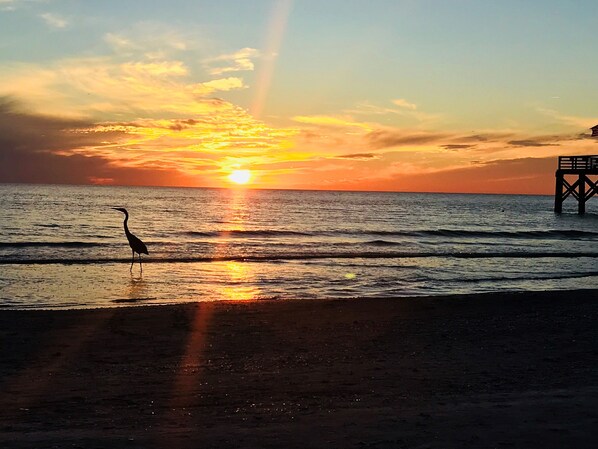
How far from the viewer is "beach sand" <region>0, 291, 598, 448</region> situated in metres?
5.15

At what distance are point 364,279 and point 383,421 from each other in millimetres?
13009

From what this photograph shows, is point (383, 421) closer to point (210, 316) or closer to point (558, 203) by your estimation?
point (210, 316)

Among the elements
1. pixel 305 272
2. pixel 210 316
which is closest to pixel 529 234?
pixel 305 272

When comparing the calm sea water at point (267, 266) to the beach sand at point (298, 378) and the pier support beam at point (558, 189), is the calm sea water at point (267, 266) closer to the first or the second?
the beach sand at point (298, 378)

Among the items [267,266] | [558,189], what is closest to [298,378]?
[267,266]

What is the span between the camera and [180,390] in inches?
260

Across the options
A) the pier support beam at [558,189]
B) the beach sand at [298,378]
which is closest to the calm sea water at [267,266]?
the beach sand at [298,378]

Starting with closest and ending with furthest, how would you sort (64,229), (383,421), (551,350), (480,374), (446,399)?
(383,421) < (446,399) < (480,374) < (551,350) < (64,229)

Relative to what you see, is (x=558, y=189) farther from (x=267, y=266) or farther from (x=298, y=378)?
(x=298, y=378)

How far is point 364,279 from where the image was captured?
18391 millimetres

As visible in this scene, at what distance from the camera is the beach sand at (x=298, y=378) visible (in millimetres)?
5152

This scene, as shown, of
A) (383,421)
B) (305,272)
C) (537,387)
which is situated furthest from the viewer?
(305,272)

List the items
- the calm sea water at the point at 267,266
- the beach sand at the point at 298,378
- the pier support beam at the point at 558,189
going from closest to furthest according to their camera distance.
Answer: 1. the beach sand at the point at 298,378
2. the calm sea water at the point at 267,266
3. the pier support beam at the point at 558,189

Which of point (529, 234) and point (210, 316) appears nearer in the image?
point (210, 316)
